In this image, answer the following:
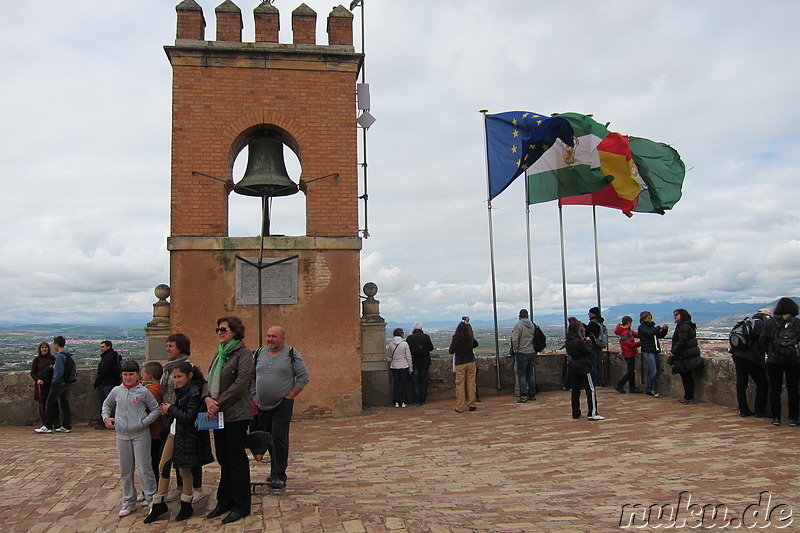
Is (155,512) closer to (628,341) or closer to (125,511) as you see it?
(125,511)

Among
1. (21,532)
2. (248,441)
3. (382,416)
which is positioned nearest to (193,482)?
(248,441)

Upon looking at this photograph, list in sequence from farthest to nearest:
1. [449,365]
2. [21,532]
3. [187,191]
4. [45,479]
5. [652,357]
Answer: [449,365] < [652,357] < [187,191] < [45,479] < [21,532]

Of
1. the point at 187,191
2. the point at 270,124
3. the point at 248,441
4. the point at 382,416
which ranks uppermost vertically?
the point at 270,124

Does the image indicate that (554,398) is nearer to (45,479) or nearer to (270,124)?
(270,124)

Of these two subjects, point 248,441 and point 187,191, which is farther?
point 187,191

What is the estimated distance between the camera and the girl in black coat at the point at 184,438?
4898 millimetres

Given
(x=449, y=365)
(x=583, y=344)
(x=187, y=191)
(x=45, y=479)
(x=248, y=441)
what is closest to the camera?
(x=248, y=441)

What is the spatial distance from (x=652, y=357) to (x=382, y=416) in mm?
5159

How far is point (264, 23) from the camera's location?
10578 mm

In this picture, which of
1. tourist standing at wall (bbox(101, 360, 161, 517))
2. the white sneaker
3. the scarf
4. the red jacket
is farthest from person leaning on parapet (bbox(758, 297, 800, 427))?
the white sneaker

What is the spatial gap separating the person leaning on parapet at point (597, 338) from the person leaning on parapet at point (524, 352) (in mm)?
1319

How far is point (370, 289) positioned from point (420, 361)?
1.68 metres

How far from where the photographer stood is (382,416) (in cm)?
1019
